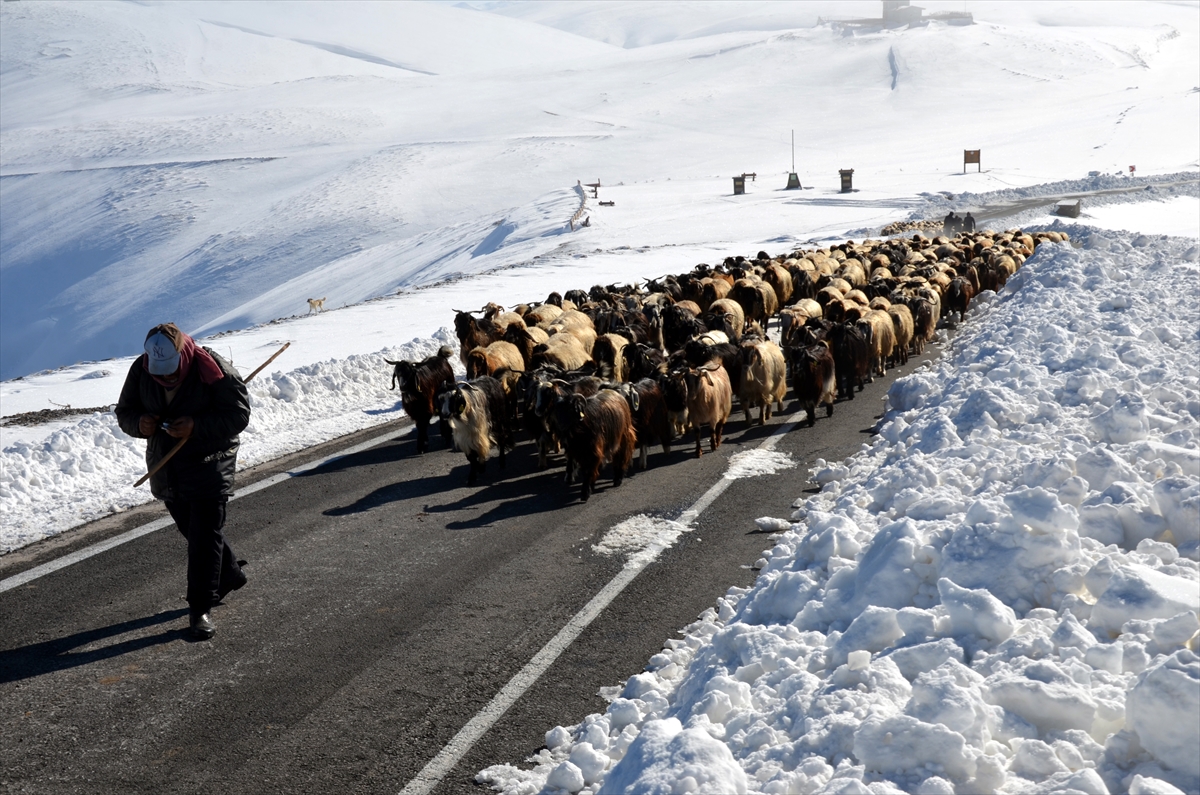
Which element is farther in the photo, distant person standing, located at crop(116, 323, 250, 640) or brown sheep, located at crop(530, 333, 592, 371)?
brown sheep, located at crop(530, 333, 592, 371)

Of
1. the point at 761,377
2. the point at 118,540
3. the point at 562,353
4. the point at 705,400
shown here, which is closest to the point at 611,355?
the point at 562,353

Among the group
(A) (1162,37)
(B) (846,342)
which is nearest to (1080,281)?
(B) (846,342)

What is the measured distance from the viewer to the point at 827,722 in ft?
14.7

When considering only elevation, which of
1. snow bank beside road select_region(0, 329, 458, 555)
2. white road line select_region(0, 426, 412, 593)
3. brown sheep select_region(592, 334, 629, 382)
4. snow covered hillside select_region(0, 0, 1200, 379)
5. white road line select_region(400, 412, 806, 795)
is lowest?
white road line select_region(400, 412, 806, 795)

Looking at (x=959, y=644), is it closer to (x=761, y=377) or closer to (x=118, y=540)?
(x=118, y=540)

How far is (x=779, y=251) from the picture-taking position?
37156 millimetres

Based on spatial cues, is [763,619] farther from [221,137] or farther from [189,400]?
[221,137]

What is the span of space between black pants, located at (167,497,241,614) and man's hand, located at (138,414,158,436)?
55cm

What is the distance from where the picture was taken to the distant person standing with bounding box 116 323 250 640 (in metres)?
7.15

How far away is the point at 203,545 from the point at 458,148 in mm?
80881

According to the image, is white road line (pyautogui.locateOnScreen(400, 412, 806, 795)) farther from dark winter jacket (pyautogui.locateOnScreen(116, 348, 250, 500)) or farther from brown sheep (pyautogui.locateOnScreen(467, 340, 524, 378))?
brown sheep (pyautogui.locateOnScreen(467, 340, 524, 378))

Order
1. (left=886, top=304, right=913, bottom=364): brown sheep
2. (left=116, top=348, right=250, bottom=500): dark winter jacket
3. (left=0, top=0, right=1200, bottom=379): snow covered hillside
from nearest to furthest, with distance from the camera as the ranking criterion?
(left=116, top=348, right=250, bottom=500): dark winter jacket, (left=886, top=304, right=913, bottom=364): brown sheep, (left=0, top=0, right=1200, bottom=379): snow covered hillside

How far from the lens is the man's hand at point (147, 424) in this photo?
7121 millimetres

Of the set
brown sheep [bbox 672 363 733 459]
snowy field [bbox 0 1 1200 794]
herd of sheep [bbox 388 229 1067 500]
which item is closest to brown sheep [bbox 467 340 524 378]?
herd of sheep [bbox 388 229 1067 500]
